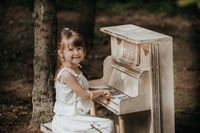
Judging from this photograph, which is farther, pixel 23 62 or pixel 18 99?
pixel 23 62

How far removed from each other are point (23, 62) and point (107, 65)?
4307 mm

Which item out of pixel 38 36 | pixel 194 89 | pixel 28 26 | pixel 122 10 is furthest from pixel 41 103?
pixel 122 10

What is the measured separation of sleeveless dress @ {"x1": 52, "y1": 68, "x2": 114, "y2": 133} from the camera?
4.97 metres

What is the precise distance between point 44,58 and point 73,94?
49.1 inches

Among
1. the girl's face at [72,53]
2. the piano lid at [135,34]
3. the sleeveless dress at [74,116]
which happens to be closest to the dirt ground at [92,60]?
the sleeveless dress at [74,116]

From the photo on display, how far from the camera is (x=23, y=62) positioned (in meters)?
9.84

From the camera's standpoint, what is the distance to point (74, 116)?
5.02 m

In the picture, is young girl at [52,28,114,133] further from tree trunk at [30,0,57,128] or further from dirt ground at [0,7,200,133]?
dirt ground at [0,7,200,133]

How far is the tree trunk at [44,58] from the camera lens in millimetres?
6043

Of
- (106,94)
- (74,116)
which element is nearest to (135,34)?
(106,94)

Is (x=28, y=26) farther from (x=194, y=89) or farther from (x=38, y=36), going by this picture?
(x=38, y=36)

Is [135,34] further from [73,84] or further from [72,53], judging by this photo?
[73,84]

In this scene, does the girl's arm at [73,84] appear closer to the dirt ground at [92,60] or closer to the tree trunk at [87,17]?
the dirt ground at [92,60]

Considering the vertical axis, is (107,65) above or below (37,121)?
above
